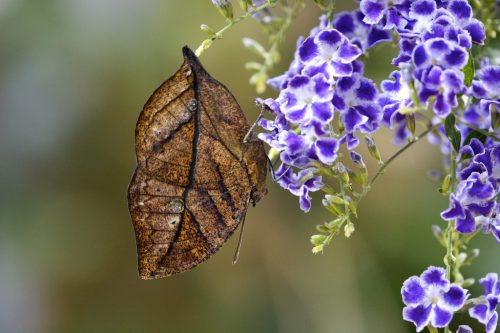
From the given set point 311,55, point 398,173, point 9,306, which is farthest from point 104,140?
point 311,55

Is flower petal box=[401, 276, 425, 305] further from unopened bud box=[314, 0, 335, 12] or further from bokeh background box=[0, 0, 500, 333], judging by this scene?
bokeh background box=[0, 0, 500, 333]

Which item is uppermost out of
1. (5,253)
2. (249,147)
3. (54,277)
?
(249,147)

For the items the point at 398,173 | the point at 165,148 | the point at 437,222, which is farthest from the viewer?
the point at 398,173

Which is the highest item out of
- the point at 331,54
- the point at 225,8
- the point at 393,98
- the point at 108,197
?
the point at 225,8

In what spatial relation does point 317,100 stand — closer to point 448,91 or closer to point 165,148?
point 448,91

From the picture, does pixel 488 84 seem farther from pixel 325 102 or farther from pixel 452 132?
pixel 325 102

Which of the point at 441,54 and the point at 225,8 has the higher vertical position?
the point at 225,8

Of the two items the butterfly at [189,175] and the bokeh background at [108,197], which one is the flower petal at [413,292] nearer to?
the butterfly at [189,175]

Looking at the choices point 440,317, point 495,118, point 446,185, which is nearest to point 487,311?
point 440,317
